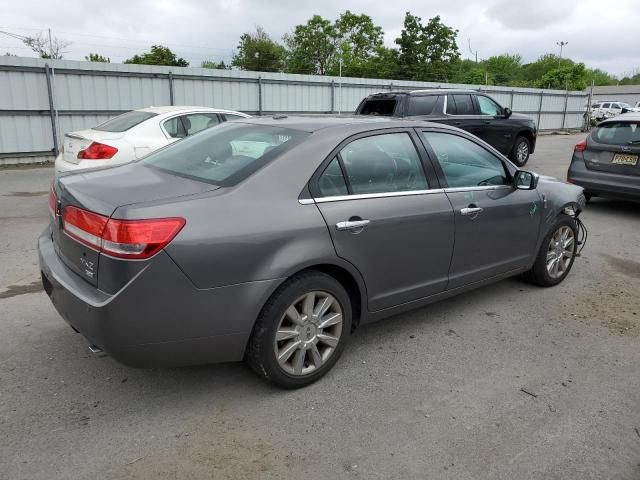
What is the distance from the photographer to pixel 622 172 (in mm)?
7809

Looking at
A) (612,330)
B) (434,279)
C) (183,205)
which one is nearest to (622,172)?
(612,330)

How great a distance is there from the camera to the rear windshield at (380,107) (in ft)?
33.8

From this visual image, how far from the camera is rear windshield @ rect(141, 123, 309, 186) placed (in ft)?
9.98

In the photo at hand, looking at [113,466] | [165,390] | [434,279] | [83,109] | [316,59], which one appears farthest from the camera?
[316,59]

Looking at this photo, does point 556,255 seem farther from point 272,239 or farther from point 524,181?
point 272,239

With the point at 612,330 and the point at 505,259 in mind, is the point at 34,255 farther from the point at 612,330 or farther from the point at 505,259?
the point at 612,330

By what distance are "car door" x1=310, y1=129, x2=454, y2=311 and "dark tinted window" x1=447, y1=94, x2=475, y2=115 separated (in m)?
7.86

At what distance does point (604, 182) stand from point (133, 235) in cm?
760

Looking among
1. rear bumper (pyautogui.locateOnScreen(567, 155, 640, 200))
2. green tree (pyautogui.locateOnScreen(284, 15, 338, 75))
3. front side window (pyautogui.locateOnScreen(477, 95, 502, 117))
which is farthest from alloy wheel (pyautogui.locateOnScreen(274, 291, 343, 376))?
green tree (pyautogui.locateOnScreen(284, 15, 338, 75))

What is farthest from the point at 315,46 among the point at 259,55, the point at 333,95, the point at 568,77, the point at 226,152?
the point at 226,152

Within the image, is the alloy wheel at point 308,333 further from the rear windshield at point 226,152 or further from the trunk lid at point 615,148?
the trunk lid at point 615,148

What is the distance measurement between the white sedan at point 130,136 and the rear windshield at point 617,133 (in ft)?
18.0

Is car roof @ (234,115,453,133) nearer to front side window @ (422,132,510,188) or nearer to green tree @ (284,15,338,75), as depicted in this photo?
front side window @ (422,132,510,188)

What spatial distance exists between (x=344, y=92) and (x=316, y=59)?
5252cm
